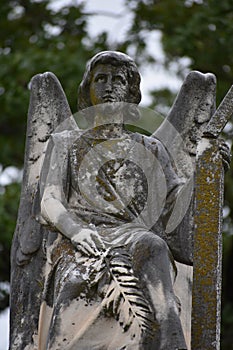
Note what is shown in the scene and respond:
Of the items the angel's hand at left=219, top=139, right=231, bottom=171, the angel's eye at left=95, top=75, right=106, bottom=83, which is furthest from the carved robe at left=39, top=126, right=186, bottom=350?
the angel's hand at left=219, top=139, right=231, bottom=171

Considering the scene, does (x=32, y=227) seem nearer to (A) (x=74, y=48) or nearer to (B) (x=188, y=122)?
(B) (x=188, y=122)

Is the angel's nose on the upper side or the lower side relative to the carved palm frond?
upper

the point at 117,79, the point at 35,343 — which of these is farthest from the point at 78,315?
the point at 117,79

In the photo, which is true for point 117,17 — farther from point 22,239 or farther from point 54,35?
point 22,239

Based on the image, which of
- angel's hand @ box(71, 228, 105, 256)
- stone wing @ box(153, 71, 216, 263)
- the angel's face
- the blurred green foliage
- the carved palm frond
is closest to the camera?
the carved palm frond

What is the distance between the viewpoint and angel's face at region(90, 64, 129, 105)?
9.12 m

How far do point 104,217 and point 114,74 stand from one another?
97cm

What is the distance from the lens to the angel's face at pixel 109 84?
9.12 meters

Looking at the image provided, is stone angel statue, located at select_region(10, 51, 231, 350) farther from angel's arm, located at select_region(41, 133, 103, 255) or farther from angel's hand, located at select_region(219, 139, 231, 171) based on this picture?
angel's hand, located at select_region(219, 139, 231, 171)

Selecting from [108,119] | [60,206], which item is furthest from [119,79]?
[60,206]

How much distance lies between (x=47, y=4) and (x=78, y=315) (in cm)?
872

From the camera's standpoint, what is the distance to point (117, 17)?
16516 mm

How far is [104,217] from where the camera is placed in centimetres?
877

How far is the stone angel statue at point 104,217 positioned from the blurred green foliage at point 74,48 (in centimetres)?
499
